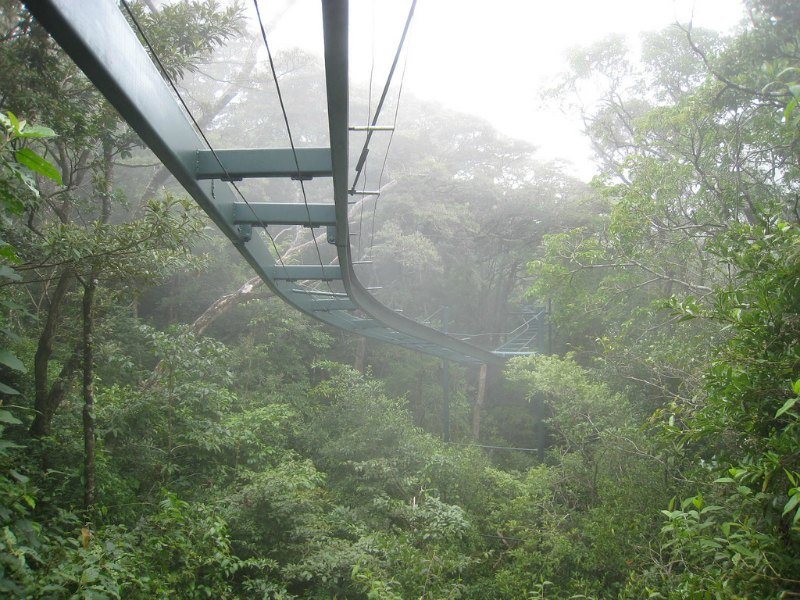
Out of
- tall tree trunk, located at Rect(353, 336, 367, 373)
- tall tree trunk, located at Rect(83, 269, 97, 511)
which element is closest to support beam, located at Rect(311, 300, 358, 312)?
tall tree trunk, located at Rect(83, 269, 97, 511)

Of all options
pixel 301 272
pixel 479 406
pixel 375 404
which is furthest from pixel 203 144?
pixel 479 406

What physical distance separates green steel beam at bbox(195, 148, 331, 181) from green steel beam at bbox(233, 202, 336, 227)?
0.43 meters

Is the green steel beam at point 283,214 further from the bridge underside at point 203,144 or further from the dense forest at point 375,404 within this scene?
the dense forest at point 375,404

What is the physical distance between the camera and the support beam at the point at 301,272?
330 centimetres

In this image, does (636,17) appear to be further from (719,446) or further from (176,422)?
(176,422)

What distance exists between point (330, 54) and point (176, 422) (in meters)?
4.02

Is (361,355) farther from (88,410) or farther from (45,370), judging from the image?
(88,410)

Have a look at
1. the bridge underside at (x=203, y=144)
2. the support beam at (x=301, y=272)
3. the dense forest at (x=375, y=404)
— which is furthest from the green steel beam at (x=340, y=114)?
the dense forest at (x=375, y=404)

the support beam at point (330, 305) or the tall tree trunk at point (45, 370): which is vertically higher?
the support beam at point (330, 305)

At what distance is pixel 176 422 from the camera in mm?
4355

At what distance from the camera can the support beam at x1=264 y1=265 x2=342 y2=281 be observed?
330 centimetres

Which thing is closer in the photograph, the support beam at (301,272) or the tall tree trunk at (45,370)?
the tall tree trunk at (45,370)

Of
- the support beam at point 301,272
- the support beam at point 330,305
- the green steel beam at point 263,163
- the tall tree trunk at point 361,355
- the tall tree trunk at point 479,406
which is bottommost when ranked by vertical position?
the tall tree trunk at point 479,406

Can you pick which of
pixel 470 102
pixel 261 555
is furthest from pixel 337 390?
pixel 470 102
